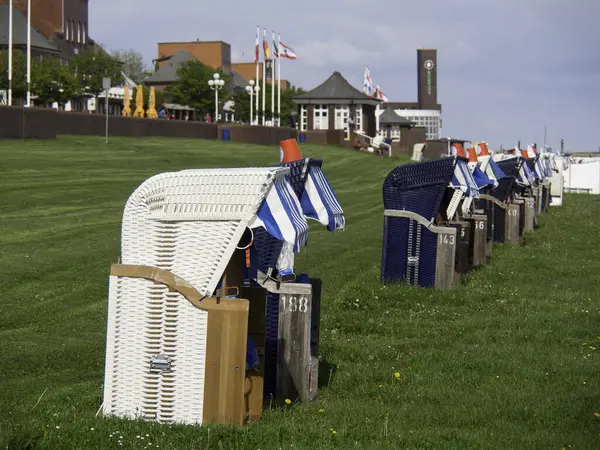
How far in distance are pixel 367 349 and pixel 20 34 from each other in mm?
85377

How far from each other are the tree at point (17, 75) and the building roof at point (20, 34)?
17.9m

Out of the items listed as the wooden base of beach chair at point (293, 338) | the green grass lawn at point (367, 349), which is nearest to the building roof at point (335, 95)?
the green grass lawn at point (367, 349)

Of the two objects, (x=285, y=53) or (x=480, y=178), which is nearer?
(x=480, y=178)

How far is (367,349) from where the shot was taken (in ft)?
37.5

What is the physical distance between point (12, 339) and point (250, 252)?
3.70 meters

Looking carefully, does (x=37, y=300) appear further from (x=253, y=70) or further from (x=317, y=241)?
(x=253, y=70)

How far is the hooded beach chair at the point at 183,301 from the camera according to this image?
25.9 ft

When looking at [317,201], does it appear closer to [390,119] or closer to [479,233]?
[479,233]

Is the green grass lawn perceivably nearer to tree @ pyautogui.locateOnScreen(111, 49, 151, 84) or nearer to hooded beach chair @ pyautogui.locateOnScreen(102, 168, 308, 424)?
hooded beach chair @ pyautogui.locateOnScreen(102, 168, 308, 424)

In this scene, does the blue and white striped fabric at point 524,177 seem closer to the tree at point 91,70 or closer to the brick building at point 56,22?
the tree at point 91,70

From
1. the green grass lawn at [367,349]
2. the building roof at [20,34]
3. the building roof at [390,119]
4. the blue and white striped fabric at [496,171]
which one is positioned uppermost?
the building roof at [20,34]

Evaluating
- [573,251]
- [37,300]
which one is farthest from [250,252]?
[573,251]

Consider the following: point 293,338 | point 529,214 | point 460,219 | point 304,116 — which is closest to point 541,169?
point 529,214

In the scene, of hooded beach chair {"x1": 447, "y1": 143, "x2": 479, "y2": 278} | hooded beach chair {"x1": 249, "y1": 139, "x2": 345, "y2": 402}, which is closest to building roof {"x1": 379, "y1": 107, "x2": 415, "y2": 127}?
hooded beach chair {"x1": 447, "y1": 143, "x2": 479, "y2": 278}
